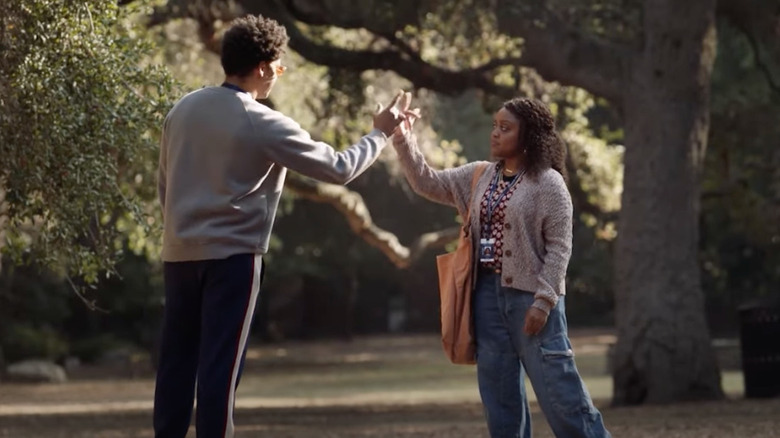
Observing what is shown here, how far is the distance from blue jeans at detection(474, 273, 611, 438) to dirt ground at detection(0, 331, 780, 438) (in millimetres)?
6283

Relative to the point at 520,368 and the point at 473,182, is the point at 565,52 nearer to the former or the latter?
the point at 473,182

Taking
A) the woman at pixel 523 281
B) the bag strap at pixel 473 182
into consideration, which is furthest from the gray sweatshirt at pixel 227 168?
the bag strap at pixel 473 182

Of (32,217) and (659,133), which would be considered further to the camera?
(659,133)

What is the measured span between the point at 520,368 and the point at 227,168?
1670 mm

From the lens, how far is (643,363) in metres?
17.5

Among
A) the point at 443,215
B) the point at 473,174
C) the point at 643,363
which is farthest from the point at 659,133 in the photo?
the point at 443,215

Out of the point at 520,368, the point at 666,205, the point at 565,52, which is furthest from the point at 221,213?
the point at 565,52

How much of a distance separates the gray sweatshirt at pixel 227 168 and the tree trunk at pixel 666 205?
12101mm

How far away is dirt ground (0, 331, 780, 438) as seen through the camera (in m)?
14.5

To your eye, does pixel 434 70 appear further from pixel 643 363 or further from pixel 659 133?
pixel 643 363

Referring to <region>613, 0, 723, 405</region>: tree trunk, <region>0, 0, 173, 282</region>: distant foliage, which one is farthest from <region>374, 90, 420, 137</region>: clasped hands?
<region>613, 0, 723, 405</region>: tree trunk

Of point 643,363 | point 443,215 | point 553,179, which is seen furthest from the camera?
→ point 443,215

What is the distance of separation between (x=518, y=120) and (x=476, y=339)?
0.95 meters

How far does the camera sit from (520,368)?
666 cm
